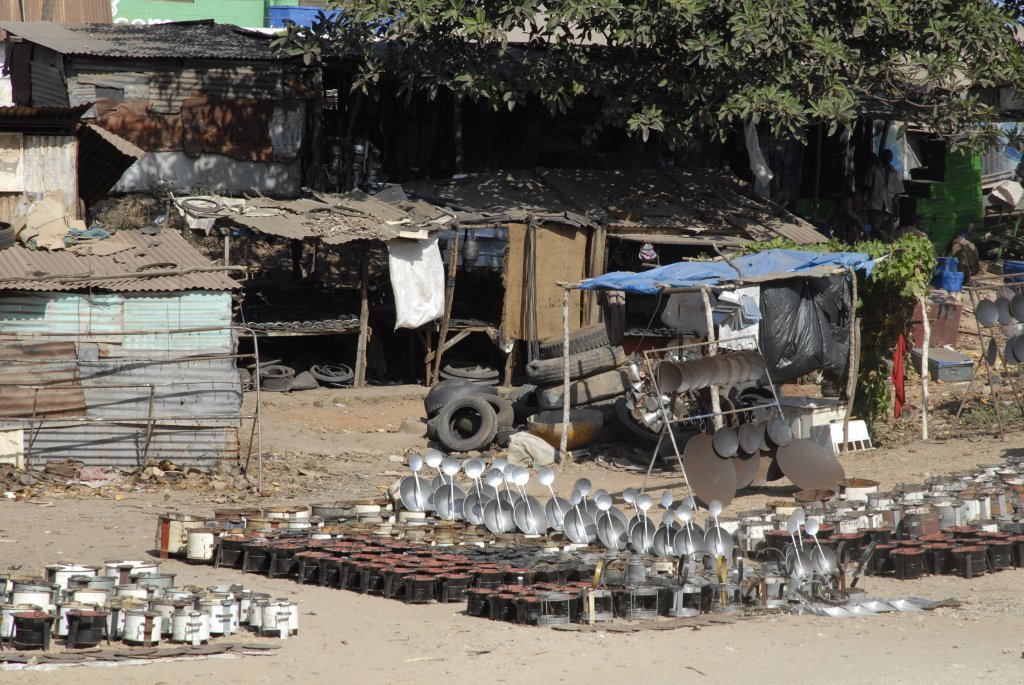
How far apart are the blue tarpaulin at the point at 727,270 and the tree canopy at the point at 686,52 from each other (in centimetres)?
343

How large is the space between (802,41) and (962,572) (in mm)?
9601

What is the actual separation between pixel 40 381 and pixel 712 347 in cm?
699

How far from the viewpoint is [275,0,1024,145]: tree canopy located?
60.5ft

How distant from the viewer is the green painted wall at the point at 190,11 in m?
29.8

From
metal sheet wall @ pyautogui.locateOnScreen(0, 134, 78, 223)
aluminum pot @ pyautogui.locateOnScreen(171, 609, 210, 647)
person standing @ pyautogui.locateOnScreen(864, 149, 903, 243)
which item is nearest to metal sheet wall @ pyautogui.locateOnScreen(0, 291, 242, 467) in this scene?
metal sheet wall @ pyautogui.locateOnScreen(0, 134, 78, 223)

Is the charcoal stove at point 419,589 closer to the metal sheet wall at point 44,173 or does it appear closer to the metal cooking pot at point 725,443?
the metal cooking pot at point 725,443

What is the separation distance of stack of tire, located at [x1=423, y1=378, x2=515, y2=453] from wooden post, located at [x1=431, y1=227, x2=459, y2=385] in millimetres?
1905

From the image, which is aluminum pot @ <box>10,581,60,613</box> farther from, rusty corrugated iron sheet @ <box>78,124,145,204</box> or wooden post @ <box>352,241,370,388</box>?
wooden post @ <box>352,241,370,388</box>

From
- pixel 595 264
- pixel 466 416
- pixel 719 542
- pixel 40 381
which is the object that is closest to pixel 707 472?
pixel 719 542

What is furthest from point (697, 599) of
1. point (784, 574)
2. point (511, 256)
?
point (511, 256)

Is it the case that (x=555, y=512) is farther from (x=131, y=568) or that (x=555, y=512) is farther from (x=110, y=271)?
(x=110, y=271)

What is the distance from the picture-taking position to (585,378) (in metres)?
17.6

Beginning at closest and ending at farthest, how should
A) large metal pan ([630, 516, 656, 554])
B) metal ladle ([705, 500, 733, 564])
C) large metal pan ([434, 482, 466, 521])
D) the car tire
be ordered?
metal ladle ([705, 500, 733, 564]) → large metal pan ([630, 516, 656, 554]) → large metal pan ([434, 482, 466, 521]) → the car tire

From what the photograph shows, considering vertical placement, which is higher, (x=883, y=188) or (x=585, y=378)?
(x=883, y=188)
